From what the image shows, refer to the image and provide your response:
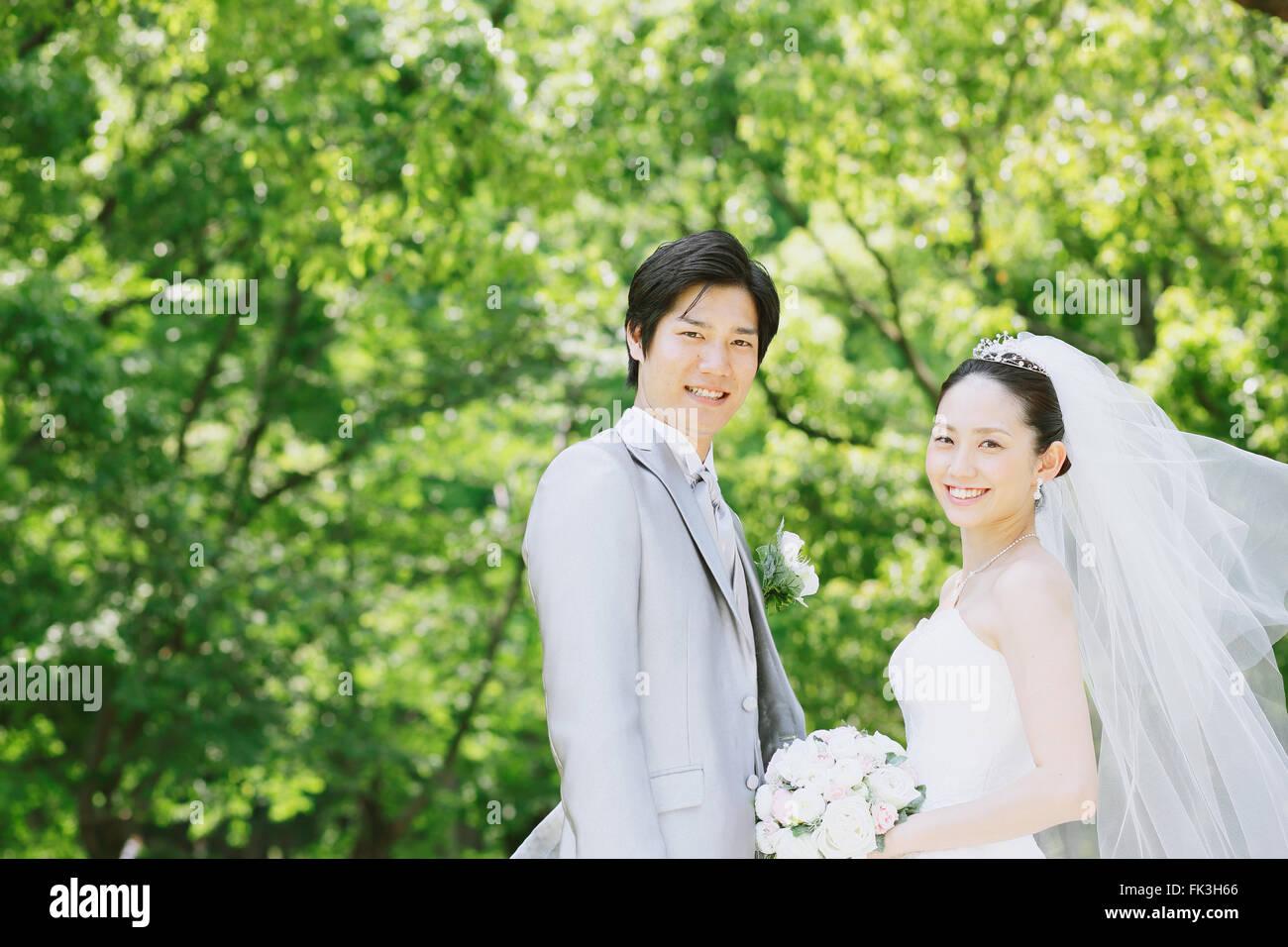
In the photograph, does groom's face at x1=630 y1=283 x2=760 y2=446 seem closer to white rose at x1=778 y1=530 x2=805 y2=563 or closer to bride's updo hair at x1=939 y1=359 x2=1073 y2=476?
white rose at x1=778 y1=530 x2=805 y2=563

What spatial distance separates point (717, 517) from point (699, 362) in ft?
1.16

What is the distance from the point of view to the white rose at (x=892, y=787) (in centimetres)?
256

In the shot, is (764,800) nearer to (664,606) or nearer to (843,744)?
(843,744)

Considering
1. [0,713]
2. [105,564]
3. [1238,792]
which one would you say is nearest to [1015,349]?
[1238,792]

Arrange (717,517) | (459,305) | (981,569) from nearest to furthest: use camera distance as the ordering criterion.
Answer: (717,517)
(981,569)
(459,305)

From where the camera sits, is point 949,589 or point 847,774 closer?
point 847,774

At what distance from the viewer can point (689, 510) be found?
2.57 m

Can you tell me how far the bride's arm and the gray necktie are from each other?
0.66 m

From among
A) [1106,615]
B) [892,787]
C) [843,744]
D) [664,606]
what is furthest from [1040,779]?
[664,606]

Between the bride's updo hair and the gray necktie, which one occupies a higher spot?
the bride's updo hair

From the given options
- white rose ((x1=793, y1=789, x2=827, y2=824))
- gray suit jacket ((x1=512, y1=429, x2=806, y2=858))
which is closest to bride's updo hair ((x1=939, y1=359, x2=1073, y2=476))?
gray suit jacket ((x1=512, y1=429, x2=806, y2=858))

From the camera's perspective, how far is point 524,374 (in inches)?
417

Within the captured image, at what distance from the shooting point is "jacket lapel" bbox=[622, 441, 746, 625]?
8.34 ft

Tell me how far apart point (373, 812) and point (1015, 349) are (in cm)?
1038
